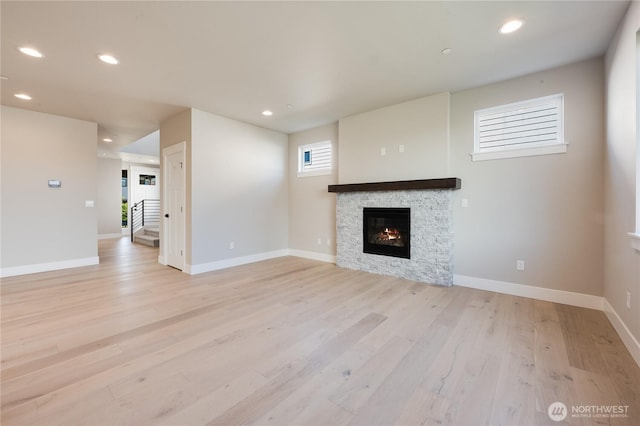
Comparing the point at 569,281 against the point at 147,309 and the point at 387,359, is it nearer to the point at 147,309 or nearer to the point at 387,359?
the point at 387,359

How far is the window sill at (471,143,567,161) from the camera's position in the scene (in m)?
3.12

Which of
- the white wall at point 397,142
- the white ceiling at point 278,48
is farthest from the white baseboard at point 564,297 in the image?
the white ceiling at point 278,48

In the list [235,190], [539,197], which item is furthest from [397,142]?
[235,190]

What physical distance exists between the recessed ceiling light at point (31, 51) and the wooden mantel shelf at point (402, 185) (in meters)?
4.01

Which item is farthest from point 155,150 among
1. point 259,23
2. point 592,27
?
point 592,27

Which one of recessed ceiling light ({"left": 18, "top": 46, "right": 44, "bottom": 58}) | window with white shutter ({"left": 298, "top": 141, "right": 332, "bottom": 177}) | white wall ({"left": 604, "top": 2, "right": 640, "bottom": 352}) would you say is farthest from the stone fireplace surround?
recessed ceiling light ({"left": 18, "top": 46, "right": 44, "bottom": 58})

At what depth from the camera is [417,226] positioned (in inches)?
159

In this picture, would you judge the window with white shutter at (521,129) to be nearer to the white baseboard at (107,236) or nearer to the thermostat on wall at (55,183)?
the thermostat on wall at (55,183)

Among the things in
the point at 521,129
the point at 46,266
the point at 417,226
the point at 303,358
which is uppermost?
the point at 521,129

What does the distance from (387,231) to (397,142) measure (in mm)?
1476

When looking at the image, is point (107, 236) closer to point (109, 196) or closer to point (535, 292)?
point (109, 196)

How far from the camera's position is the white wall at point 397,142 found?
3898 millimetres

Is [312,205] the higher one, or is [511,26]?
[511,26]

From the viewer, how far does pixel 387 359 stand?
200 centimetres
